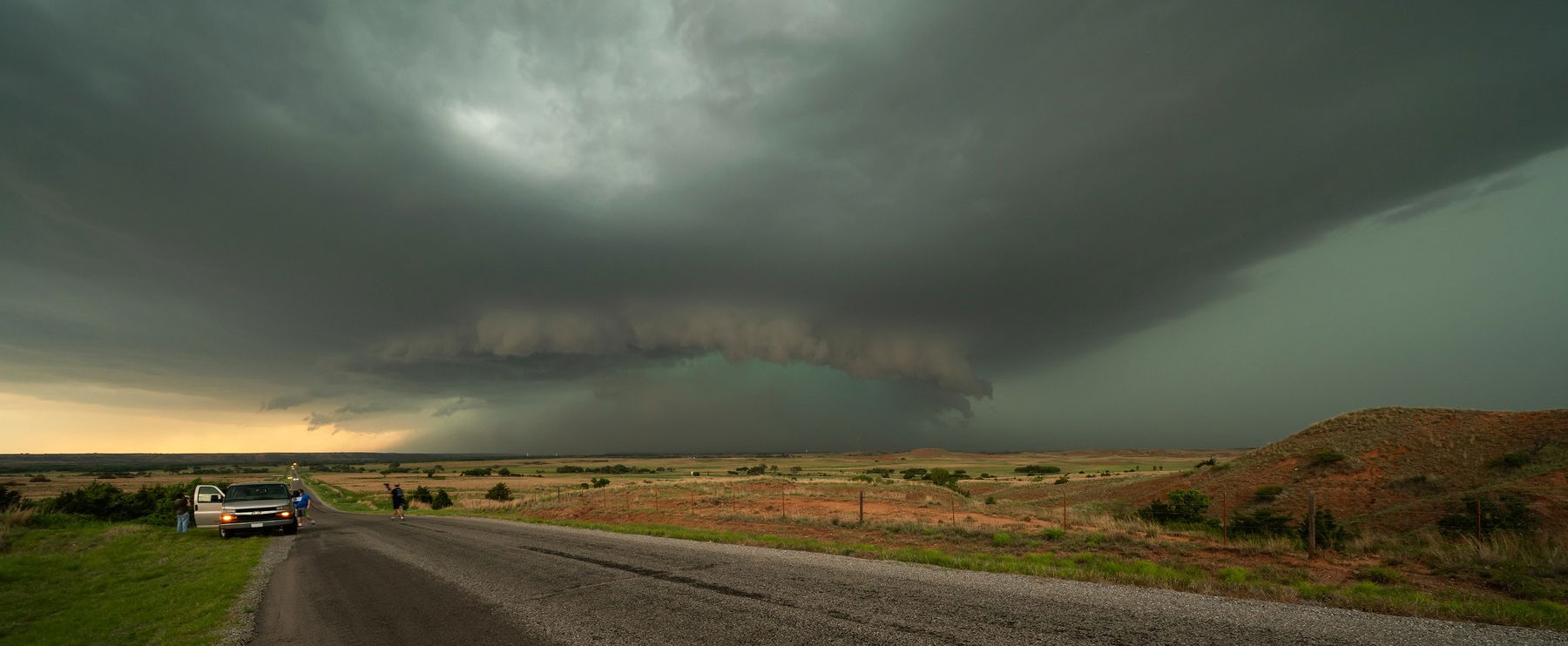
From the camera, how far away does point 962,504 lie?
40000 mm

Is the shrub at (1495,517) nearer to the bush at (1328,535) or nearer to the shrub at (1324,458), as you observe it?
the bush at (1328,535)

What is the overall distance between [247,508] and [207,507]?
123 inches

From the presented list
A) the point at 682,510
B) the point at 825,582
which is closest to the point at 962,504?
the point at 682,510

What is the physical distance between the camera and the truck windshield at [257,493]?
24.0 metres

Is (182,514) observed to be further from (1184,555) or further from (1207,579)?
(1184,555)

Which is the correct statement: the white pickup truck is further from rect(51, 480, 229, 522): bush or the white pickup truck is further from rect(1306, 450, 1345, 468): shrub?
rect(1306, 450, 1345, 468): shrub

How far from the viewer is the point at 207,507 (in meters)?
24.5

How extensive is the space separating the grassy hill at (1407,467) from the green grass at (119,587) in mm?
36941

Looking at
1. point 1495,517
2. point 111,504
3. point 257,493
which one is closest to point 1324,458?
point 1495,517

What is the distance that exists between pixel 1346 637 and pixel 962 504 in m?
33.4

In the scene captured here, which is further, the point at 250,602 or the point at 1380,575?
the point at 1380,575

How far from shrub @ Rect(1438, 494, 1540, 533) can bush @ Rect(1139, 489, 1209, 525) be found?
801cm

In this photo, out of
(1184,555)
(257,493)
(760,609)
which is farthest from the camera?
(257,493)

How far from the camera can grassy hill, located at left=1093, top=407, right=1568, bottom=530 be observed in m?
24.6
